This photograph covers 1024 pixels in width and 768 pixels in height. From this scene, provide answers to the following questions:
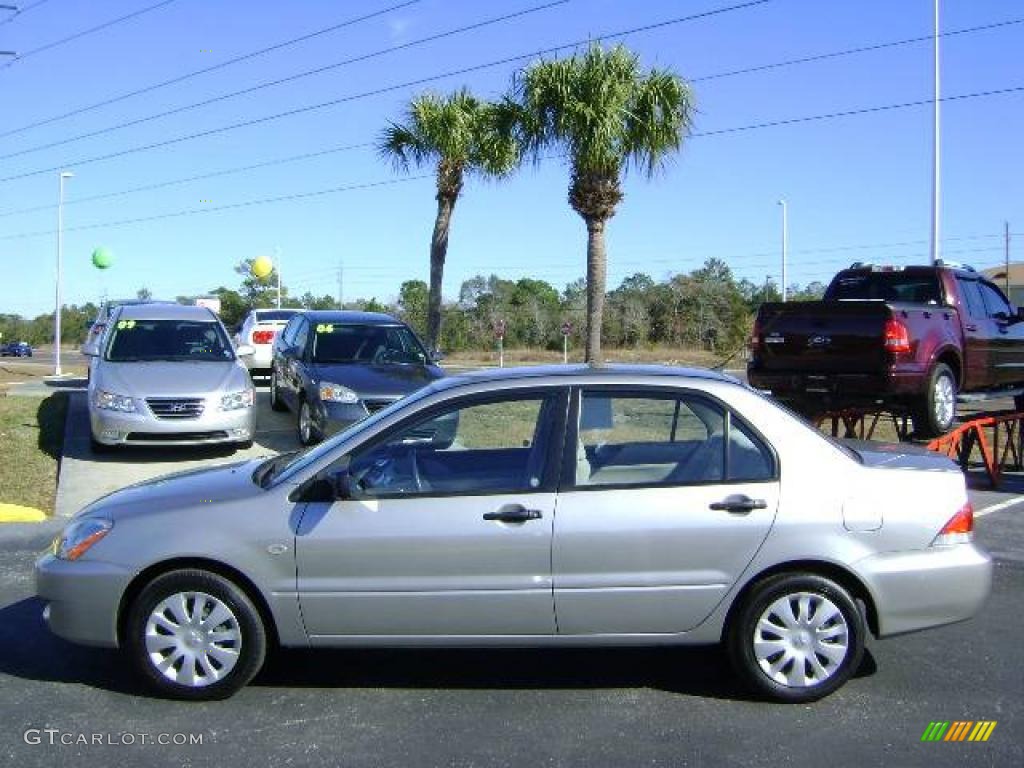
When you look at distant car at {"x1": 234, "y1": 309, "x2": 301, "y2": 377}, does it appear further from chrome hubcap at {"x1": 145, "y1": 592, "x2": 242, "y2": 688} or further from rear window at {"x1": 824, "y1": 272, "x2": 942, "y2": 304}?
chrome hubcap at {"x1": 145, "y1": 592, "x2": 242, "y2": 688}

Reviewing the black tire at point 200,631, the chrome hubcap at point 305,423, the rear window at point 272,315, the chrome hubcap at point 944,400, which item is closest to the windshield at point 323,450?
the black tire at point 200,631

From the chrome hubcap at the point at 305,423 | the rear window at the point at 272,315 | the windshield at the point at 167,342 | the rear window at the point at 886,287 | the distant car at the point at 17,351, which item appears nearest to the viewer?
the rear window at the point at 886,287

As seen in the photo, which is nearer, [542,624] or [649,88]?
[542,624]

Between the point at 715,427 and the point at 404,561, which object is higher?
the point at 715,427

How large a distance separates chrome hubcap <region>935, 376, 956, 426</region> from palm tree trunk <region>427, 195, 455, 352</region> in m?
12.6

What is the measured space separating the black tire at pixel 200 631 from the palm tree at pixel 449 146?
625 inches

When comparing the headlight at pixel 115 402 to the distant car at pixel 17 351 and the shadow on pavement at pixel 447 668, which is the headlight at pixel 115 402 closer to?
the shadow on pavement at pixel 447 668

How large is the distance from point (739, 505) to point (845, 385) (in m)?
5.83

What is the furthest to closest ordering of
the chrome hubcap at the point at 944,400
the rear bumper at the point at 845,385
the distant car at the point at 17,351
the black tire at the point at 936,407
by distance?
the distant car at the point at 17,351 → the chrome hubcap at the point at 944,400 → the black tire at the point at 936,407 → the rear bumper at the point at 845,385

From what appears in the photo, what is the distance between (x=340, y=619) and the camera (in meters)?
4.73

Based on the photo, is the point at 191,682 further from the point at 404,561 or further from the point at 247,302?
the point at 247,302

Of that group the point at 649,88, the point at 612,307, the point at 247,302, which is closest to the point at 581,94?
the point at 649,88

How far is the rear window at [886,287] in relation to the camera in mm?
10883

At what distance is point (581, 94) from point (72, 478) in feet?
34.7
